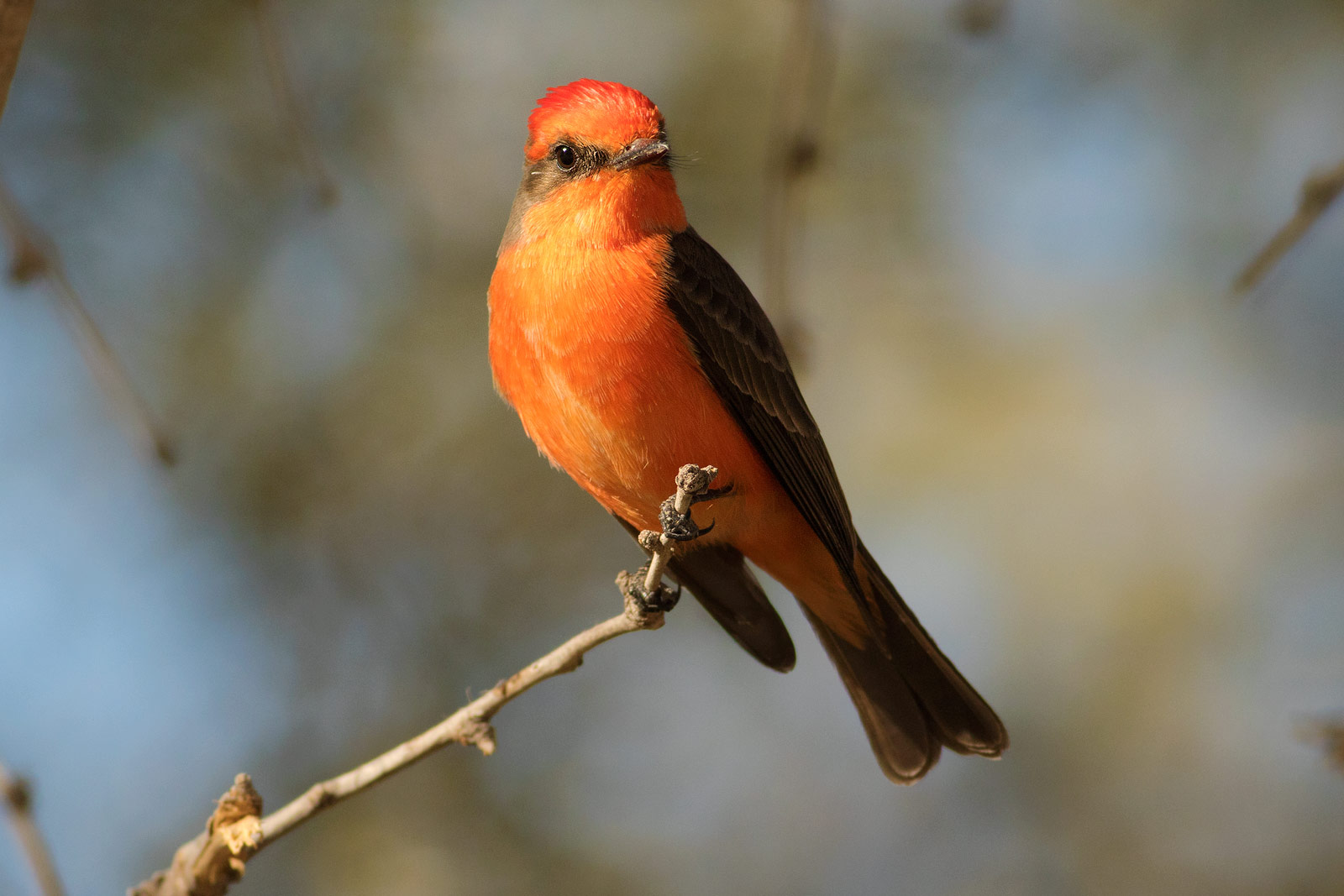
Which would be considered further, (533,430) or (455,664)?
(455,664)

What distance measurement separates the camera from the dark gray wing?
4.29 m

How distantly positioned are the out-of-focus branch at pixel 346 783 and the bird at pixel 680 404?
2.15ft

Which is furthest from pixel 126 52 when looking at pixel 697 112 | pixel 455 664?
pixel 455 664

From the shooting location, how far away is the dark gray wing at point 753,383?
429 centimetres

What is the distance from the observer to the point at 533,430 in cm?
421

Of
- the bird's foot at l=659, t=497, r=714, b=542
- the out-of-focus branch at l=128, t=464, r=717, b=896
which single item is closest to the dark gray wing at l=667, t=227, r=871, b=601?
the bird's foot at l=659, t=497, r=714, b=542

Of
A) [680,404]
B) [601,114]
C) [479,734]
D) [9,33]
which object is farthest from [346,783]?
[601,114]

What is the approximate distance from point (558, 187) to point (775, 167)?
2.95 feet

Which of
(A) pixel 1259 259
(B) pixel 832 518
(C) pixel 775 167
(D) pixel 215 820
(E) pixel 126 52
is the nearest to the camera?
(A) pixel 1259 259

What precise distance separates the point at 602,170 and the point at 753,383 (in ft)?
3.10

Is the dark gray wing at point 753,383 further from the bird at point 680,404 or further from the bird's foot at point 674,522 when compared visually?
the bird's foot at point 674,522

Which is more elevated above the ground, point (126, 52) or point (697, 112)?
point (126, 52)

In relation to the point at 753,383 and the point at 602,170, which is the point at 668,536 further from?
the point at 602,170

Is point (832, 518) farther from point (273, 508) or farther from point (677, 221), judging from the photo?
point (273, 508)
